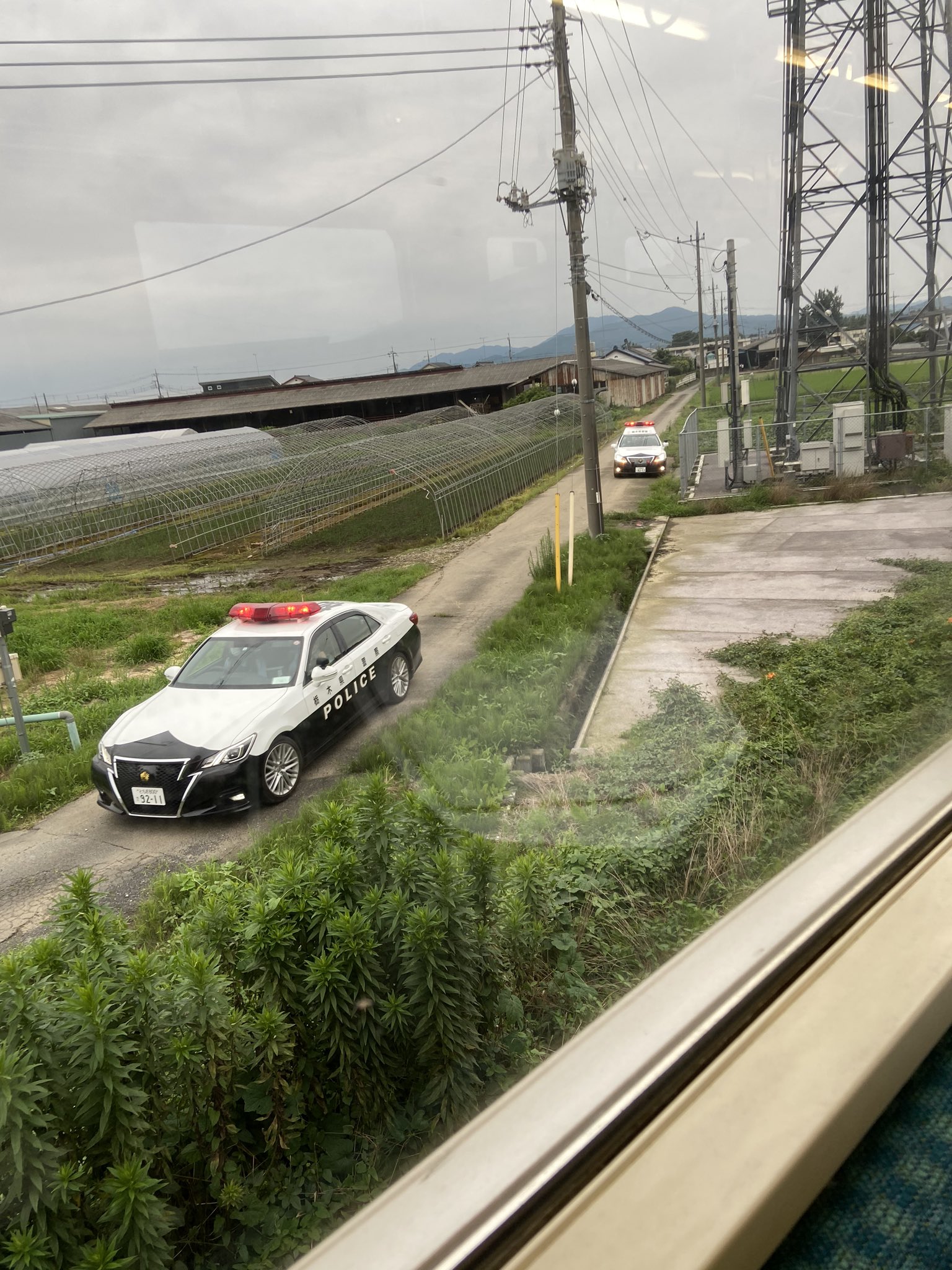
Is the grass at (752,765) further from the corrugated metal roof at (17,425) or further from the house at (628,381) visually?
the house at (628,381)

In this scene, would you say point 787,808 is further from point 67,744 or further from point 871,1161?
point 67,744

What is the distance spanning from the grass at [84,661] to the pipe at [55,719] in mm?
10

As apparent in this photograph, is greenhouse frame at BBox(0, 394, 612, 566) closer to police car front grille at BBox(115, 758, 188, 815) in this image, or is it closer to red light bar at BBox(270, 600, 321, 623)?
red light bar at BBox(270, 600, 321, 623)

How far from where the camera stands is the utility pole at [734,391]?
4.53 metres

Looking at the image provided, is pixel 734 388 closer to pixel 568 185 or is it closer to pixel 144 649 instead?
pixel 568 185

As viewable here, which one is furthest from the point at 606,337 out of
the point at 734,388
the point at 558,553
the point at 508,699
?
the point at 734,388

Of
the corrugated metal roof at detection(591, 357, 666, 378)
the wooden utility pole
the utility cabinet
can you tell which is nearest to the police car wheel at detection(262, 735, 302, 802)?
the wooden utility pole

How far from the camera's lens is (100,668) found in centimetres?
166

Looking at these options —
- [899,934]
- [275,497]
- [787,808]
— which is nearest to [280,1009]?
[899,934]

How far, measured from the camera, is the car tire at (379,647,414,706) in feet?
6.20

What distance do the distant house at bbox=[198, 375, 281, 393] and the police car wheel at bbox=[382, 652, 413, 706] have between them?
2.27 ft

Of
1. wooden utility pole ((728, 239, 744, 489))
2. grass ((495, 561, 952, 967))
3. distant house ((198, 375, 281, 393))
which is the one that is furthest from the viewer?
wooden utility pole ((728, 239, 744, 489))

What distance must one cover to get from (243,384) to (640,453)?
7833mm

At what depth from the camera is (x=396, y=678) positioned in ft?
6.34
